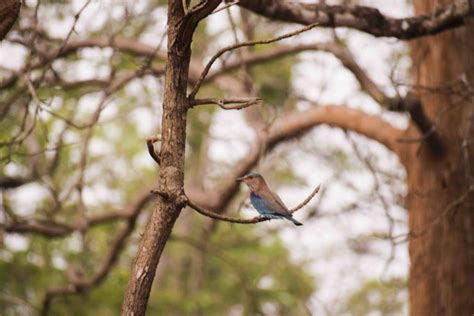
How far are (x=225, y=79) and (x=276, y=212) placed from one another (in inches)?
206

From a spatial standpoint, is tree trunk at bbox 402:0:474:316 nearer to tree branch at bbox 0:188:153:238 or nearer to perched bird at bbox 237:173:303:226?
perched bird at bbox 237:173:303:226

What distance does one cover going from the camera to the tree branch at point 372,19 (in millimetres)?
4805

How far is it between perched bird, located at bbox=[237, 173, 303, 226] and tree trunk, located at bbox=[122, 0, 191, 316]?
0.55m

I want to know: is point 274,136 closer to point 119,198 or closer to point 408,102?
point 408,102

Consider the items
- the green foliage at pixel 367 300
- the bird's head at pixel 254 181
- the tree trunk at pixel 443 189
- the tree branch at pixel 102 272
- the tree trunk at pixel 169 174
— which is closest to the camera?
the tree trunk at pixel 169 174

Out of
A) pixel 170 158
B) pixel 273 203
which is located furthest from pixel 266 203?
pixel 170 158

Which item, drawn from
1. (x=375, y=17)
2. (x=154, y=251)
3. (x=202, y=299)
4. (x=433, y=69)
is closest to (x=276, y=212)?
(x=154, y=251)

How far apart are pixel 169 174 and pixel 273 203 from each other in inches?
27.4

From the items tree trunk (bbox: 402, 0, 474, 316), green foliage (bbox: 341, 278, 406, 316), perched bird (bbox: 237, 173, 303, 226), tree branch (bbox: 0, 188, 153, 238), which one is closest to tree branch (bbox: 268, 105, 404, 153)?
tree trunk (bbox: 402, 0, 474, 316)

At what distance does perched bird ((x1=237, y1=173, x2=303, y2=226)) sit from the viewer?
347 centimetres

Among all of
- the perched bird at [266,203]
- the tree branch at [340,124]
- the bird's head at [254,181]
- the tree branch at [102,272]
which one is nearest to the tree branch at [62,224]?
the tree branch at [102,272]

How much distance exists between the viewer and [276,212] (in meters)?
3.46

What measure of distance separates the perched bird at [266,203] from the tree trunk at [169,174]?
21.7 inches

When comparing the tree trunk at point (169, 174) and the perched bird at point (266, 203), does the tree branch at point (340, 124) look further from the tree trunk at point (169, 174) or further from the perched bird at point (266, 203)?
the tree trunk at point (169, 174)
